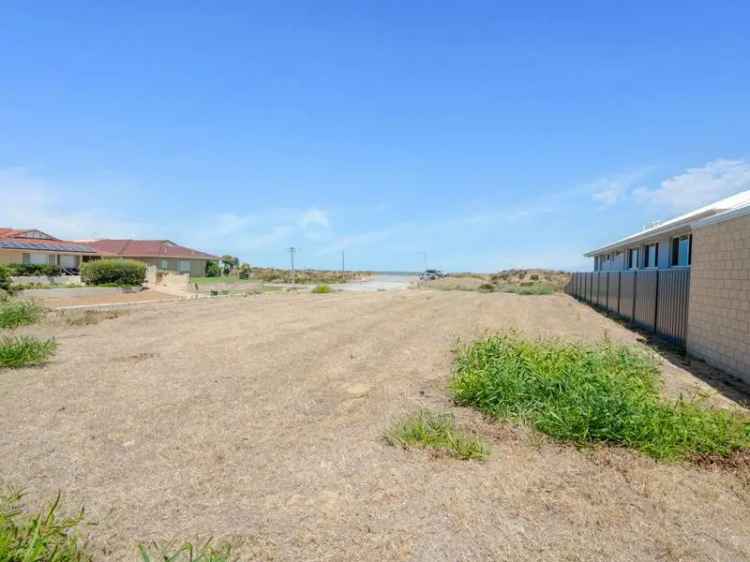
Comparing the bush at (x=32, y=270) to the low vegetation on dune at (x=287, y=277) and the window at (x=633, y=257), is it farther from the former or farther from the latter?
the window at (x=633, y=257)

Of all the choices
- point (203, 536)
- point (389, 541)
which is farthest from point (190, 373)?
point (389, 541)

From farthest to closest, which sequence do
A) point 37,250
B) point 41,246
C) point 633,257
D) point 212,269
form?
1. point 212,269
2. point 41,246
3. point 37,250
4. point 633,257

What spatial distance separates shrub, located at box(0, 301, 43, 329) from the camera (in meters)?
12.6

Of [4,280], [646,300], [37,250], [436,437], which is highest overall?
[37,250]

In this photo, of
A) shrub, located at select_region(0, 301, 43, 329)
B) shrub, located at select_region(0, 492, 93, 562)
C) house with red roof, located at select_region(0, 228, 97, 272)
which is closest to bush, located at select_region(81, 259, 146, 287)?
house with red roof, located at select_region(0, 228, 97, 272)

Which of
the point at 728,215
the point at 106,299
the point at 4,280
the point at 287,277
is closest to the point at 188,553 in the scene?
the point at 728,215

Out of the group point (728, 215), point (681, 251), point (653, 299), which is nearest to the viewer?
point (728, 215)

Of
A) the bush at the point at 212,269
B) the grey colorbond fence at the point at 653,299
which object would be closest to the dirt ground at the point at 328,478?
the grey colorbond fence at the point at 653,299

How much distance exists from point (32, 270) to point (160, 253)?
67.7 ft

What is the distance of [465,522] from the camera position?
310cm

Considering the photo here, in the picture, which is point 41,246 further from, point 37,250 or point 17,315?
point 17,315

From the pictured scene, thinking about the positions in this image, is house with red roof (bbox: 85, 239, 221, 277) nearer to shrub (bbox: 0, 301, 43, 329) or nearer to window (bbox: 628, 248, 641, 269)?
shrub (bbox: 0, 301, 43, 329)

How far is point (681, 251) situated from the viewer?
53.7 feet

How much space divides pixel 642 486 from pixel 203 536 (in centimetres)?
293
